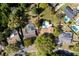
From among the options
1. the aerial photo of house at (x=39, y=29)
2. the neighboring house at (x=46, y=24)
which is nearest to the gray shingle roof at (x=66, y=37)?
the aerial photo of house at (x=39, y=29)

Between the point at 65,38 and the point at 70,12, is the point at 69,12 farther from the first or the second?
the point at 65,38

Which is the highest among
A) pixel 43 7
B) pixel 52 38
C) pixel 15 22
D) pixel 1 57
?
pixel 43 7

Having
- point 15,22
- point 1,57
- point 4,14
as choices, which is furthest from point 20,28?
point 1,57

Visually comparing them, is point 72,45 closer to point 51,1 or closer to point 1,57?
point 51,1

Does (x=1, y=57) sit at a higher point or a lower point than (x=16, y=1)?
lower

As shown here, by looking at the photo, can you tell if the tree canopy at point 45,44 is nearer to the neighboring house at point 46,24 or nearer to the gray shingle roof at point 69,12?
the neighboring house at point 46,24

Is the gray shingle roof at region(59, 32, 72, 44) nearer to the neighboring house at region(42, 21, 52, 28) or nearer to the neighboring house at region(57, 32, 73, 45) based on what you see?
the neighboring house at region(57, 32, 73, 45)

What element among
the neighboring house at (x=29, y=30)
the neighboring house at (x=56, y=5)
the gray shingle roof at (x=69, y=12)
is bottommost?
the neighboring house at (x=29, y=30)
